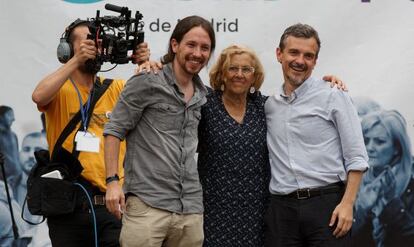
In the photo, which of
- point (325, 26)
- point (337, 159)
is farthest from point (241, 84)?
point (325, 26)

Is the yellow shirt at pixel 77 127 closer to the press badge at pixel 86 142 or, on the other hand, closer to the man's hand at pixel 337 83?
the press badge at pixel 86 142

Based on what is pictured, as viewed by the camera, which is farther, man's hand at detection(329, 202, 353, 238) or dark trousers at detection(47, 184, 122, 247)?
dark trousers at detection(47, 184, 122, 247)

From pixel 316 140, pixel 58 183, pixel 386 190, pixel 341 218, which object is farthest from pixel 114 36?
pixel 386 190

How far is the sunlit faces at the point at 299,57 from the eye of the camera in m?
3.44

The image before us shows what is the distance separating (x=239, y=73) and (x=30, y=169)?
145cm

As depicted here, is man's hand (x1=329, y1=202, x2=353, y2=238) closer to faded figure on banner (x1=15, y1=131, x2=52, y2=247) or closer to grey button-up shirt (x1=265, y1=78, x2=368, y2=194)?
grey button-up shirt (x1=265, y1=78, x2=368, y2=194)

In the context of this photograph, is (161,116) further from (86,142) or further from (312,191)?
(312,191)

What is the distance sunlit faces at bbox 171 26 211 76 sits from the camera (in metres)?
3.25

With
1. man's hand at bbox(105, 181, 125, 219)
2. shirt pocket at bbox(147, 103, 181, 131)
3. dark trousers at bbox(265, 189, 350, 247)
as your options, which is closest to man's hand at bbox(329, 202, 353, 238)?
dark trousers at bbox(265, 189, 350, 247)

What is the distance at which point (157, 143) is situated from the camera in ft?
10.4

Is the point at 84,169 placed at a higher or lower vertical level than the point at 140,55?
lower

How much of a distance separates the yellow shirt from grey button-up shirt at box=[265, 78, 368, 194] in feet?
2.29

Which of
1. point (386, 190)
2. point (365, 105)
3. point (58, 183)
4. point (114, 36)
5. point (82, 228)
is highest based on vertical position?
point (114, 36)

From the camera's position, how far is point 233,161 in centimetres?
342
